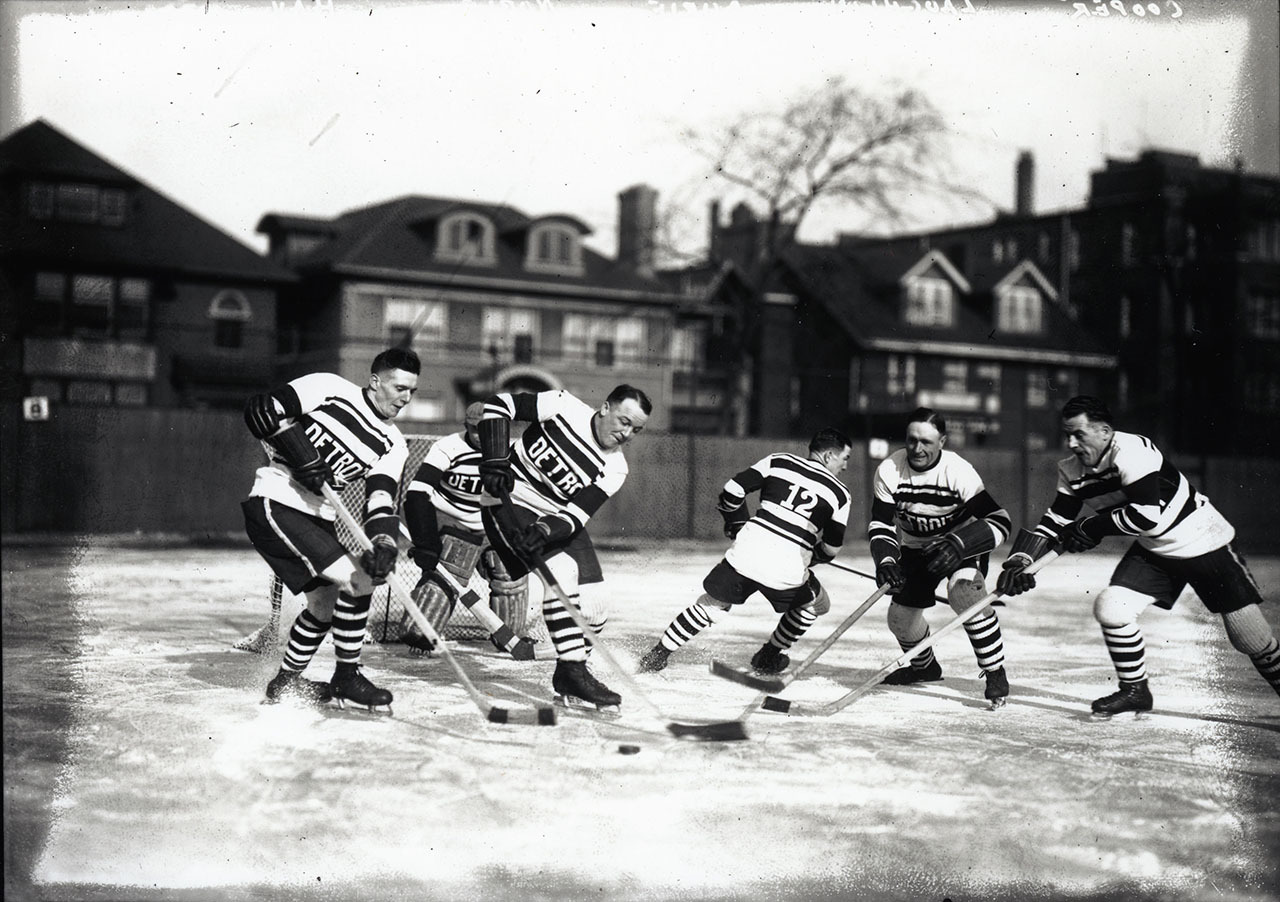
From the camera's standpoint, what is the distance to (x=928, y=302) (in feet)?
56.5

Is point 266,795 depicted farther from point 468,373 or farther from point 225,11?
point 468,373

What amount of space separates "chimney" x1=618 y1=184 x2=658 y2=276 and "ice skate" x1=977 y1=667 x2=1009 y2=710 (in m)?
2.96

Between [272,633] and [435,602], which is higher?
[435,602]

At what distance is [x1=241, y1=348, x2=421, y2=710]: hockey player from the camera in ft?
13.7

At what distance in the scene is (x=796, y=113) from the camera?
5.91m

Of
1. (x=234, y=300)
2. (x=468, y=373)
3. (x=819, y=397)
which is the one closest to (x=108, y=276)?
(x=234, y=300)

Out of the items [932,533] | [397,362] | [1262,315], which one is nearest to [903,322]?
[1262,315]

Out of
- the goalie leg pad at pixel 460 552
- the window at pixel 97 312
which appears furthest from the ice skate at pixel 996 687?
the window at pixel 97 312

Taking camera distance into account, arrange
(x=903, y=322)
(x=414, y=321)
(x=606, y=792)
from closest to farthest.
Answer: (x=606, y=792) → (x=414, y=321) → (x=903, y=322)

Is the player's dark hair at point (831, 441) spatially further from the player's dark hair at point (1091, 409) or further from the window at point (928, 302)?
the window at point (928, 302)

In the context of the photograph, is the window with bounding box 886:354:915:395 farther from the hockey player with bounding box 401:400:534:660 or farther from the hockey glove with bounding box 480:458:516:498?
the hockey glove with bounding box 480:458:516:498

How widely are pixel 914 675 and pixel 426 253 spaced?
1198cm

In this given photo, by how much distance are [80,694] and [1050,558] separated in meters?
3.73

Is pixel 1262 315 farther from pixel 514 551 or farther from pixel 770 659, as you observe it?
pixel 514 551
